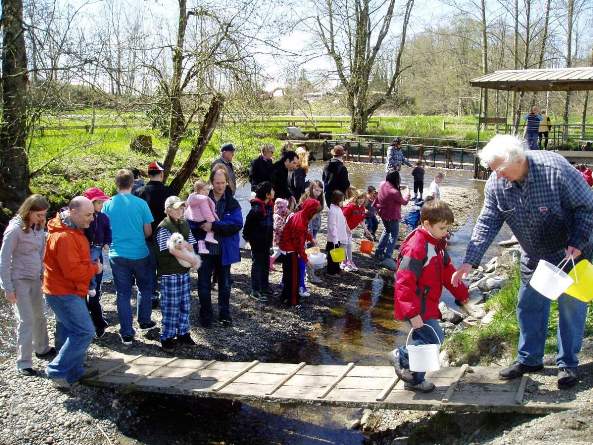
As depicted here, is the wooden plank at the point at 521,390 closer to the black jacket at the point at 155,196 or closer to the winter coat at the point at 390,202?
the black jacket at the point at 155,196

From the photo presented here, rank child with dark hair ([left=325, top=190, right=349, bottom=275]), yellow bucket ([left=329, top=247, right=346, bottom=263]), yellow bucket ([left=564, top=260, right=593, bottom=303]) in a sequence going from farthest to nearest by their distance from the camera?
child with dark hair ([left=325, top=190, right=349, bottom=275]) < yellow bucket ([left=329, top=247, right=346, bottom=263]) < yellow bucket ([left=564, top=260, right=593, bottom=303])

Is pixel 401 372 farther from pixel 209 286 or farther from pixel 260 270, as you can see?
pixel 260 270

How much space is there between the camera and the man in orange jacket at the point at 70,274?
17.7ft

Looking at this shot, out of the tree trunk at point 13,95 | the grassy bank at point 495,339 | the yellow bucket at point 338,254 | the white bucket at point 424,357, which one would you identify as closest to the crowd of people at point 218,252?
the white bucket at point 424,357

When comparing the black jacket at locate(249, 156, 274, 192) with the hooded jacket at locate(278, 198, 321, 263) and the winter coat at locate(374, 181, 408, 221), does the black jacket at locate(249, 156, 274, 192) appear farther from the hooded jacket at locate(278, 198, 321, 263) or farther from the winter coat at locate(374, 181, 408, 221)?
the winter coat at locate(374, 181, 408, 221)

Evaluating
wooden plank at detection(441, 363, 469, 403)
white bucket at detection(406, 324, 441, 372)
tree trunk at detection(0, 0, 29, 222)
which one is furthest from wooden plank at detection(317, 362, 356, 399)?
tree trunk at detection(0, 0, 29, 222)

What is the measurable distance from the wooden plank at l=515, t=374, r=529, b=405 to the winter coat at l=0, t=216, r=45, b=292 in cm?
435

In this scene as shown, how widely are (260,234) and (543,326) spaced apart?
4266 mm

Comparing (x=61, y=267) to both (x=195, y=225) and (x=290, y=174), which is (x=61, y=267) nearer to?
(x=195, y=225)

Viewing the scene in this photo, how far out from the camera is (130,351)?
268 inches

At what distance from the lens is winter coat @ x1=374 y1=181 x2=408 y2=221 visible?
37.0ft

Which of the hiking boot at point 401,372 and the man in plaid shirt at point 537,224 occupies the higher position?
the man in plaid shirt at point 537,224

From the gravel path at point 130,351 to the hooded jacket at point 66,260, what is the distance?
3.29ft

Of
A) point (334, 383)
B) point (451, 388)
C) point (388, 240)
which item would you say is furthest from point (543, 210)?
point (388, 240)
